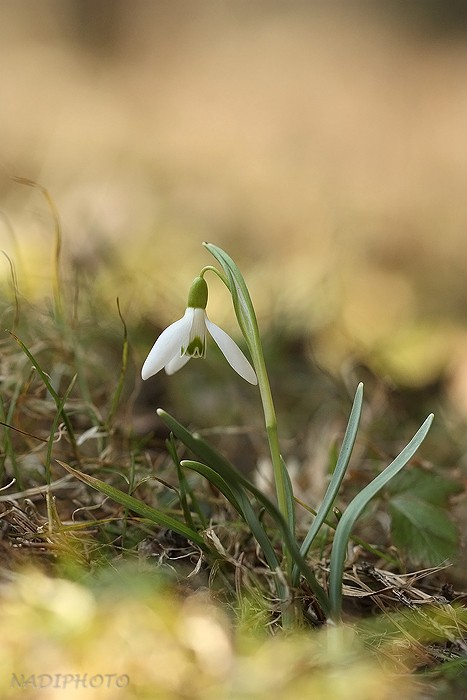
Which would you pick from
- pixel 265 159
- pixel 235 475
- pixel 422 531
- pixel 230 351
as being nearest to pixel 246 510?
pixel 235 475

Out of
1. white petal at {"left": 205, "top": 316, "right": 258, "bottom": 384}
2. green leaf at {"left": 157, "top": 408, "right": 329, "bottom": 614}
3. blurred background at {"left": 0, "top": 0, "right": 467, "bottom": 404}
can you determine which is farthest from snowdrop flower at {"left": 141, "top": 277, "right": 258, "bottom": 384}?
blurred background at {"left": 0, "top": 0, "right": 467, "bottom": 404}

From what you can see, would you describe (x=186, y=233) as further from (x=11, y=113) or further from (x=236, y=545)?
(x=236, y=545)

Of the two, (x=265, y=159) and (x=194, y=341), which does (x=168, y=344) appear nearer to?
(x=194, y=341)

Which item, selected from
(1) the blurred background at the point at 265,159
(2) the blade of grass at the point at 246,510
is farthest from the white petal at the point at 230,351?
(1) the blurred background at the point at 265,159

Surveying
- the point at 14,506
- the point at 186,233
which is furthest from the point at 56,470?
the point at 186,233

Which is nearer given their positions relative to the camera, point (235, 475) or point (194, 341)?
point (235, 475)

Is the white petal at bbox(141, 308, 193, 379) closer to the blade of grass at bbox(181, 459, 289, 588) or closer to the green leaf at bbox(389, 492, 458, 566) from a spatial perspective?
the blade of grass at bbox(181, 459, 289, 588)

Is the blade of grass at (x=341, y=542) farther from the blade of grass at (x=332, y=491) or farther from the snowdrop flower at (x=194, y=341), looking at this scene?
the snowdrop flower at (x=194, y=341)
